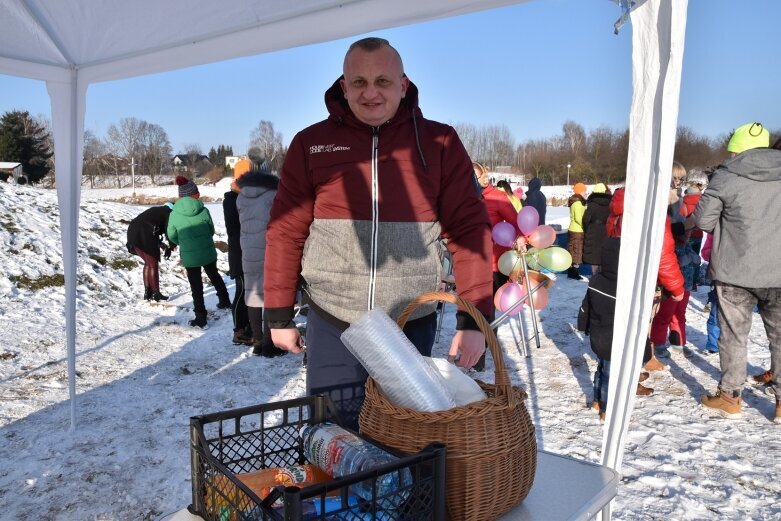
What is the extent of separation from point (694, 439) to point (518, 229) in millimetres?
2473

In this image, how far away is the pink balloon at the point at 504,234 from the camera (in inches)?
211

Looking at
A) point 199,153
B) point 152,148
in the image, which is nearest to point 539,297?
point 152,148

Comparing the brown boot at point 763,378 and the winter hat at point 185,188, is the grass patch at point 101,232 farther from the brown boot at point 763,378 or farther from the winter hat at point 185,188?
the brown boot at point 763,378

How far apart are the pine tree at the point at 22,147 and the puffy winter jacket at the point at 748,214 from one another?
1311 inches

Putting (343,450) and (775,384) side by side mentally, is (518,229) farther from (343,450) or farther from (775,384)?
(343,450)

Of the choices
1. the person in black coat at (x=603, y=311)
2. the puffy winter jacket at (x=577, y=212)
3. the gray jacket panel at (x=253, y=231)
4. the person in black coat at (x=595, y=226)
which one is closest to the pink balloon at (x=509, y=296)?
the person in black coat at (x=603, y=311)

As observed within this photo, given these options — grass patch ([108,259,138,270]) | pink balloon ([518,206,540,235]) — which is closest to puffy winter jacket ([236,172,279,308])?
pink balloon ([518,206,540,235])

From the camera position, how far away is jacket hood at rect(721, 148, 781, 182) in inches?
148

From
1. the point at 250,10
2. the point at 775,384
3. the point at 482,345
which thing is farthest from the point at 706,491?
the point at 250,10

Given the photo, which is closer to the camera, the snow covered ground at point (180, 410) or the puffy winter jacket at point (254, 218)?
the snow covered ground at point (180, 410)

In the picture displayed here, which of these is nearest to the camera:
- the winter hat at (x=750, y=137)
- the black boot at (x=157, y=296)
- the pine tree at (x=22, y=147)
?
the winter hat at (x=750, y=137)

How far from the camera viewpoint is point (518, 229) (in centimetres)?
558

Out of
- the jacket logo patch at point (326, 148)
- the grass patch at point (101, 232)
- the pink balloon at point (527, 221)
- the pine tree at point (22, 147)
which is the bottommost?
the grass patch at point (101, 232)

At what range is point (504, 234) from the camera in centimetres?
536
